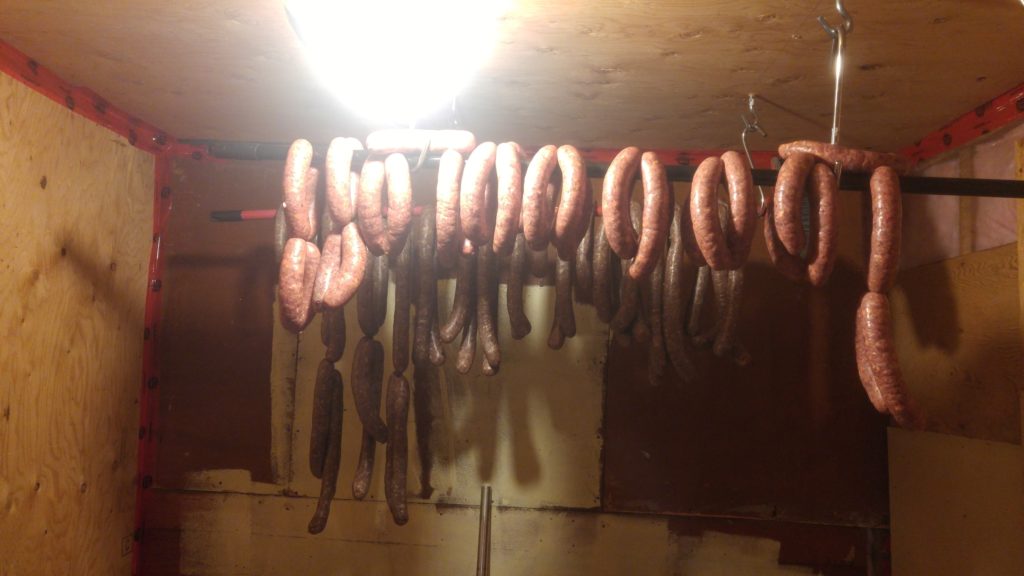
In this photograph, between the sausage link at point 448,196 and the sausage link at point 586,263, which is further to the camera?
the sausage link at point 586,263

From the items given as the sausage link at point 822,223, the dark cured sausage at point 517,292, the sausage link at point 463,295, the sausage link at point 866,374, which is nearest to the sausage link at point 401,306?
the sausage link at point 463,295

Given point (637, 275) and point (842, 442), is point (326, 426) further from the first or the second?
point (842, 442)

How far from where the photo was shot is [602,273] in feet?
7.18

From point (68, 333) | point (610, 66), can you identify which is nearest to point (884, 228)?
point (610, 66)

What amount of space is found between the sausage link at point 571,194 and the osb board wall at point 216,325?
1.89m

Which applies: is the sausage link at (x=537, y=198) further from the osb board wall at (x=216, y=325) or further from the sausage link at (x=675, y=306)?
the osb board wall at (x=216, y=325)

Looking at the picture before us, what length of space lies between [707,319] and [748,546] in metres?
1.07

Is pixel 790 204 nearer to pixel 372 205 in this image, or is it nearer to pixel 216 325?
pixel 372 205

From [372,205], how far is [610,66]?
984mm

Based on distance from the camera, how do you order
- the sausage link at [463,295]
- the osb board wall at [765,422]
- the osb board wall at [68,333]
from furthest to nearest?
the osb board wall at [765,422] < the sausage link at [463,295] < the osb board wall at [68,333]

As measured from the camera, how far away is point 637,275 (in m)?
1.63

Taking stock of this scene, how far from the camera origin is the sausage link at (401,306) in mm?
2193

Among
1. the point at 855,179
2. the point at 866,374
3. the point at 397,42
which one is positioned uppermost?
the point at 397,42

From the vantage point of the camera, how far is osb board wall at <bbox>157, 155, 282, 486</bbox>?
2.92 metres
